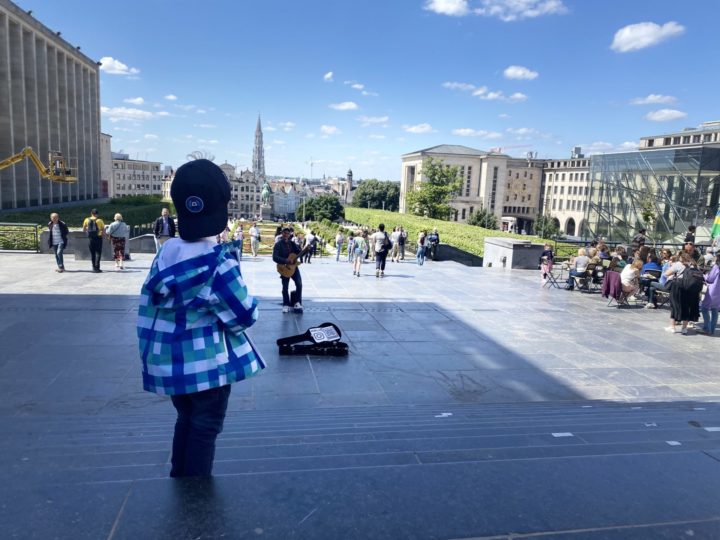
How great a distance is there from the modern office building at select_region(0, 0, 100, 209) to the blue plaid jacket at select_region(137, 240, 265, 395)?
142 ft

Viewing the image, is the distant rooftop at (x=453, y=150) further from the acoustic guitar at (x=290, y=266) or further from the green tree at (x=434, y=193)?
the acoustic guitar at (x=290, y=266)

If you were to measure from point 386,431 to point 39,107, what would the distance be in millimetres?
54810

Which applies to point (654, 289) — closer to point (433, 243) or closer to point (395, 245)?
point (395, 245)

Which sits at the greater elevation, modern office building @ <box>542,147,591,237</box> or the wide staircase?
modern office building @ <box>542,147,591,237</box>

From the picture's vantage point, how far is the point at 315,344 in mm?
7277

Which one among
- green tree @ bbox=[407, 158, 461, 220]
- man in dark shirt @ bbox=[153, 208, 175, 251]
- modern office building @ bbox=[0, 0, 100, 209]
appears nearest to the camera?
man in dark shirt @ bbox=[153, 208, 175, 251]

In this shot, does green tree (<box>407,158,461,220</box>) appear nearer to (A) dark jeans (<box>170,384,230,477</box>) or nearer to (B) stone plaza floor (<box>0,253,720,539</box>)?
(B) stone plaza floor (<box>0,253,720,539</box>)

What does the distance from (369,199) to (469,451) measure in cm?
12694

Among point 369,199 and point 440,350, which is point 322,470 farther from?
point 369,199

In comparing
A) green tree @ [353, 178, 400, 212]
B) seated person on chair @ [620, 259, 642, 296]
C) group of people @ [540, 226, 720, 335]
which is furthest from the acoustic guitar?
green tree @ [353, 178, 400, 212]

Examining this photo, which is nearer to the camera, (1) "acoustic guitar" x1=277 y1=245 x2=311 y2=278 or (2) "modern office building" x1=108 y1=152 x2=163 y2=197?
(1) "acoustic guitar" x1=277 y1=245 x2=311 y2=278

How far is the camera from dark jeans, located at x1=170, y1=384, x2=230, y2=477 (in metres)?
2.63

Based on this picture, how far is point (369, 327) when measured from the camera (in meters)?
9.16

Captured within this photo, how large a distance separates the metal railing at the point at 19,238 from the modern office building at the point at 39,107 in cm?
2424
